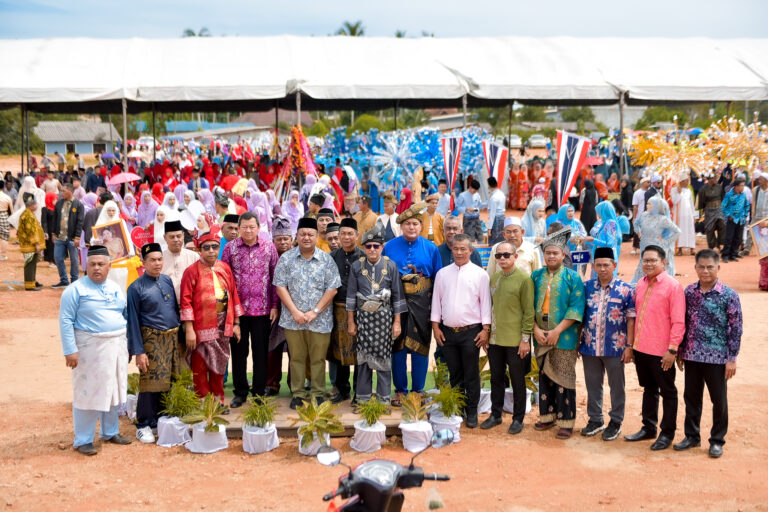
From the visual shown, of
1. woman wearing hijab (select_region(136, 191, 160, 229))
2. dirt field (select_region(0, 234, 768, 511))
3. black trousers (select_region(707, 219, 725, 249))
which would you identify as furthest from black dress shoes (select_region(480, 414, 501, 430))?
black trousers (select_region(707, 219, 725, 249))

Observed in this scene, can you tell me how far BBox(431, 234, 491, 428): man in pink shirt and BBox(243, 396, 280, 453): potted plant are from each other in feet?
4.71

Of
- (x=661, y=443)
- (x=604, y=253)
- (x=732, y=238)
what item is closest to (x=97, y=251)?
(x=604, y=253)

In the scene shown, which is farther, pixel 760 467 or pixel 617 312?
pixel 617 312

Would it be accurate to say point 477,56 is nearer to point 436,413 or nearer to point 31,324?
point 31,324

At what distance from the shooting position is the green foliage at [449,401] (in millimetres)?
6082

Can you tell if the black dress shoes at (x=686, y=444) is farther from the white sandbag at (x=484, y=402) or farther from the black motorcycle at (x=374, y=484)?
the black motorcycle at (x=374, y=484)

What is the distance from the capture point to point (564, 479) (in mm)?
5387

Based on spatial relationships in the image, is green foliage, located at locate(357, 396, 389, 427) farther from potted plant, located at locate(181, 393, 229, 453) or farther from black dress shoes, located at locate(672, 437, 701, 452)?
black dress shoes, located at locate(672, 437, 701, 452)

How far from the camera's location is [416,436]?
5945 millimetres

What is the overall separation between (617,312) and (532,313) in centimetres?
62

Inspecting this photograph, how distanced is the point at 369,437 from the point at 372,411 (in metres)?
0.19

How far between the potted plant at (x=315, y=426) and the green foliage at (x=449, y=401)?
78 cm

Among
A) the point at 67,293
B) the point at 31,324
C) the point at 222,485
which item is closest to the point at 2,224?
the point at 31,324

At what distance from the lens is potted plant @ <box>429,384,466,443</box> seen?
6074mm
